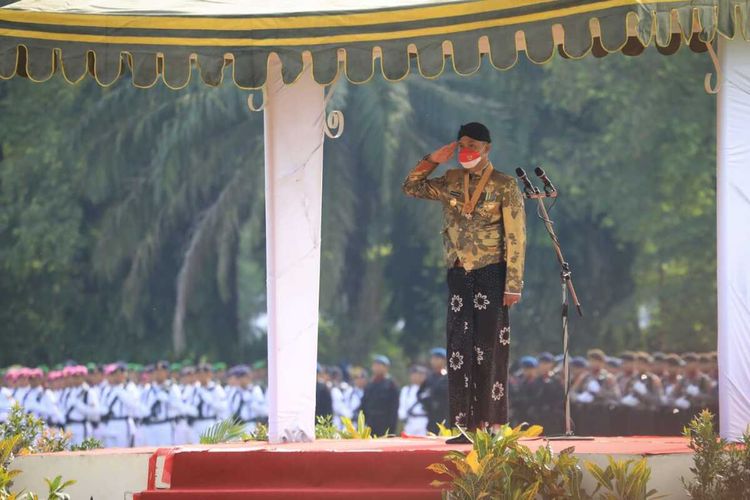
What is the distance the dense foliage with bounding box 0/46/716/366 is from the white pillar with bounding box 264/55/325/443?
14835 mm

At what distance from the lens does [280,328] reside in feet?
31.1

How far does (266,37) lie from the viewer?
30.1ft

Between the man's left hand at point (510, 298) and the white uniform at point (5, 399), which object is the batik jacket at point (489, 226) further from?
the white uniform at point (5, 399)

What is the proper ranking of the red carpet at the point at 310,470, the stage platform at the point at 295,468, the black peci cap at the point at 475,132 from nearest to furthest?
the stage platform at the point at 295,468
the red carpet at the point at 310,470
the black peci cap at the point at 475,132

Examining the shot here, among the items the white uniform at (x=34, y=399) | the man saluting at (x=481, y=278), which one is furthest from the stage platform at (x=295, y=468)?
the white uniform at (x=34, y=399)

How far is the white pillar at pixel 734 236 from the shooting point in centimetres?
828

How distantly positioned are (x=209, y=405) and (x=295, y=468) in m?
14.1

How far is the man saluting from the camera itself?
28.3 feet

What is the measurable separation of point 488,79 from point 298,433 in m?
17.4

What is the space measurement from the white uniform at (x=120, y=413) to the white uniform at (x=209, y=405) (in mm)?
825

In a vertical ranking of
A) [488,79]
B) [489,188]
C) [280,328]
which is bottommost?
[280,328]

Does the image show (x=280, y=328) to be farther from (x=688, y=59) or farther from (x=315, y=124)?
(x=688, y=59)

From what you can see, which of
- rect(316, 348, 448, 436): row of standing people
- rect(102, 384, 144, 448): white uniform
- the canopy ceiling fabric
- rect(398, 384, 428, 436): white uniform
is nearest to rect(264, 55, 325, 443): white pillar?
the canopy ceiling fabric

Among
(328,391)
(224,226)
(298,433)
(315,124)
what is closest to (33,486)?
(298,433)
